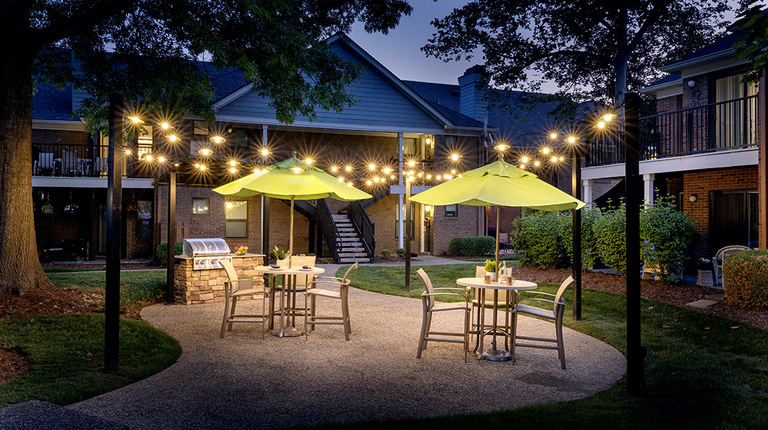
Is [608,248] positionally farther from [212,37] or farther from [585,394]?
[212,37]

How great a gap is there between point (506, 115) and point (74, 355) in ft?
85.4

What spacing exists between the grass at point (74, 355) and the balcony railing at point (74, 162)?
13733 millimetres

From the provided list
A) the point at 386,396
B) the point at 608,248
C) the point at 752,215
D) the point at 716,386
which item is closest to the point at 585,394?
the point at 716,386

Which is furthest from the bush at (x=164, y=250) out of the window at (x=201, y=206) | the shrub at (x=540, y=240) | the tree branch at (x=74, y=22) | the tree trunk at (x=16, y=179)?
the shrub at (x=540, y=240)

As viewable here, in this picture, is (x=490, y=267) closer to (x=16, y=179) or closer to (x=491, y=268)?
(x=491, y=268)

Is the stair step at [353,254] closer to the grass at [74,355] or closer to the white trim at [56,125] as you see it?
the white trim at [56,125]

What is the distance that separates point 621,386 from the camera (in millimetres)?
5469

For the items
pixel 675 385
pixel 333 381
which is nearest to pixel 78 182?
pixel 333 381

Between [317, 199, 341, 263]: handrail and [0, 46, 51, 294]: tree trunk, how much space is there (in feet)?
37.6

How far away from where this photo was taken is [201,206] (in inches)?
831

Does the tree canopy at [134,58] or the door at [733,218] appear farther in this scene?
the door at [733,218]

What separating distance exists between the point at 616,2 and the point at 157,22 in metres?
10.2

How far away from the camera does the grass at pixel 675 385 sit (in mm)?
4395

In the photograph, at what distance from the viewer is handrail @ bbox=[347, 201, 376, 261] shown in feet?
68.0
